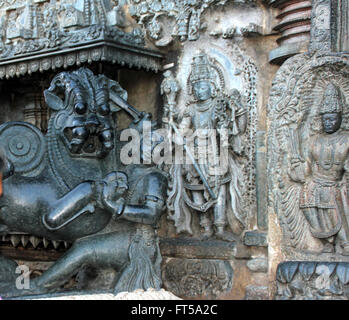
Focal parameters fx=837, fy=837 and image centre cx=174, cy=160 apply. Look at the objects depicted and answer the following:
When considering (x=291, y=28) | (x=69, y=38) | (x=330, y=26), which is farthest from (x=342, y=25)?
(x=69, y=38)

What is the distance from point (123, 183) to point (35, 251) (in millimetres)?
2096

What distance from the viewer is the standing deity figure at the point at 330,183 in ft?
26.6

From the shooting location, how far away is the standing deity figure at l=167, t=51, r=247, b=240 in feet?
29.1

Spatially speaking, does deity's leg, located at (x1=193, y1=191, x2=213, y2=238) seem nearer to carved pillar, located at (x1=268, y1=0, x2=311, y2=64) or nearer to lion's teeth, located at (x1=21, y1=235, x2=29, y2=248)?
carved pillar, located at (x1=268, y1=0, x2=311, y2=64)

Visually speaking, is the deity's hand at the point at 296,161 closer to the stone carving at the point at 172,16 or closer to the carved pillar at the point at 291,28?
the carved pillar at the point at 291,28

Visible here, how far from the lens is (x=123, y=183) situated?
8.41 meters

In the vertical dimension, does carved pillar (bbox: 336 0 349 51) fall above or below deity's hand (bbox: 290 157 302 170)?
above

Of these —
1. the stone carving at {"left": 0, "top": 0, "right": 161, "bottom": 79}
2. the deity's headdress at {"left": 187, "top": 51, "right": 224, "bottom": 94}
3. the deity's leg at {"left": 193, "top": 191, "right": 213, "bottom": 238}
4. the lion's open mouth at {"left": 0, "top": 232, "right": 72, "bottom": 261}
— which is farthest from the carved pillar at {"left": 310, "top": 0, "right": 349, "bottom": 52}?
the lion's open mouth at {"left": 0, "top": 232, "right": 72, "bottom": 261}

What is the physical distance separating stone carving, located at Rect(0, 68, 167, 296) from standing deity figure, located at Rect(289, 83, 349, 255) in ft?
5.18

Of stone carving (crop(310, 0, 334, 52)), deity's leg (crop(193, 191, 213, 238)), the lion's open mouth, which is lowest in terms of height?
the lion's open mouth

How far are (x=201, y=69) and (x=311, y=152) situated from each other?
168 centimetres

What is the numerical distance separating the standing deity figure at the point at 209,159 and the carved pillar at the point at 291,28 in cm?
70

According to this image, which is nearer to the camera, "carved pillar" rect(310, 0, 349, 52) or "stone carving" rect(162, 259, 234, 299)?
"carved pillar" rect(310, 0, 349, 52)

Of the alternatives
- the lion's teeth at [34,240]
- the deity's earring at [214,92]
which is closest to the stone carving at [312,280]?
the deity's earring at [214,92]
